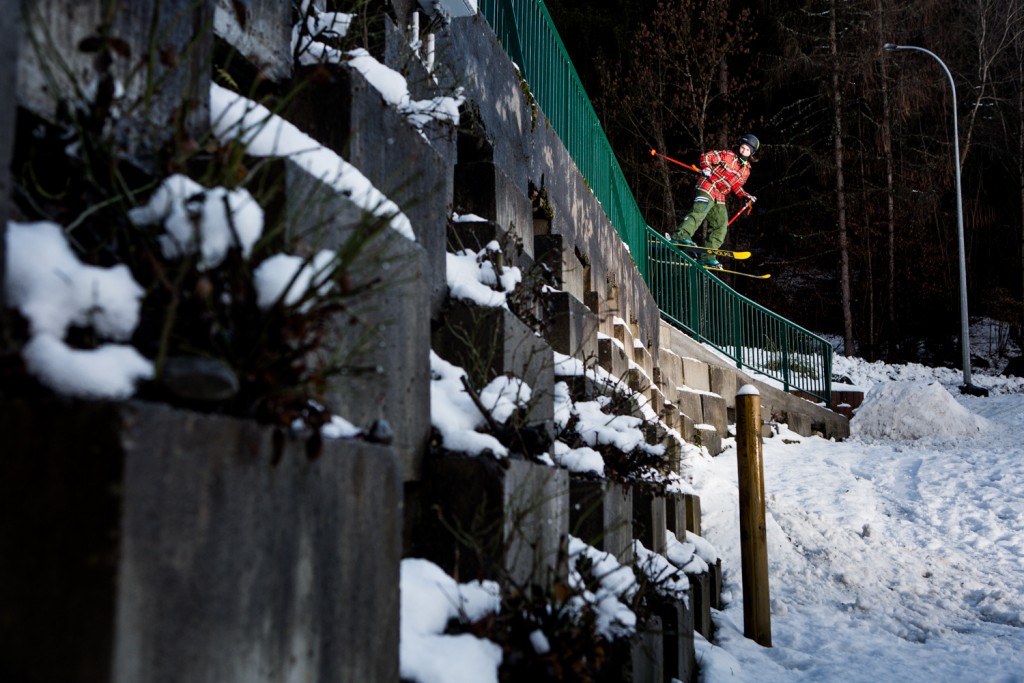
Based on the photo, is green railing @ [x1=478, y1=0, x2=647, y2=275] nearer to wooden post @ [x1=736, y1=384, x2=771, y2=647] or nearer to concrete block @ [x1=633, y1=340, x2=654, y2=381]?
concrete block @ [x1=633, y1=340, x2=654, y2=381]

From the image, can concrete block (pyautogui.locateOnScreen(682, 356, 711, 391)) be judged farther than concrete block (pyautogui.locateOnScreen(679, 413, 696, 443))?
Yes

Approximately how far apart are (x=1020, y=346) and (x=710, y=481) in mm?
18831

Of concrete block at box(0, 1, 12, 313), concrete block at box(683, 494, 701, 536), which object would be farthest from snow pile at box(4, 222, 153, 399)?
concrete block at box(683, 494, 701, 536)

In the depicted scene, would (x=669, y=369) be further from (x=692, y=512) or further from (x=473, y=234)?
(x=473, y=234)

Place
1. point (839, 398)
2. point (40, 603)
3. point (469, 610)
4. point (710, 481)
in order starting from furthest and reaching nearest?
point (839, 398) < point (710, 481) < point (469, 610) < point (40, 603)

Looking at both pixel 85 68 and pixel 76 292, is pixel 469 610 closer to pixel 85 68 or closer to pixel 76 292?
pixel 76 292

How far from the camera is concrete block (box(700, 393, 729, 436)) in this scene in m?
9.24

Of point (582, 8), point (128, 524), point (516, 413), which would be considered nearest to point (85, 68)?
point (128, 524)

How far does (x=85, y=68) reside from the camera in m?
1.39

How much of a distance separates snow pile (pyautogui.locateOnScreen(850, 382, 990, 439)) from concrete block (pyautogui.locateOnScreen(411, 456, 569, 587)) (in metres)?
9.18

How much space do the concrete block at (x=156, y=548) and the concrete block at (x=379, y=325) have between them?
1.16ft

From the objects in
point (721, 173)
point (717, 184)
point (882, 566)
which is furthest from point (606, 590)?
point (721, 173)

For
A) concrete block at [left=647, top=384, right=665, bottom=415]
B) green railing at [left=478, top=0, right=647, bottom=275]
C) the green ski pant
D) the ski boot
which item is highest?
the green ski pant

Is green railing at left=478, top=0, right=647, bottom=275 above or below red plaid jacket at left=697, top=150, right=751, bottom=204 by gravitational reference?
below
